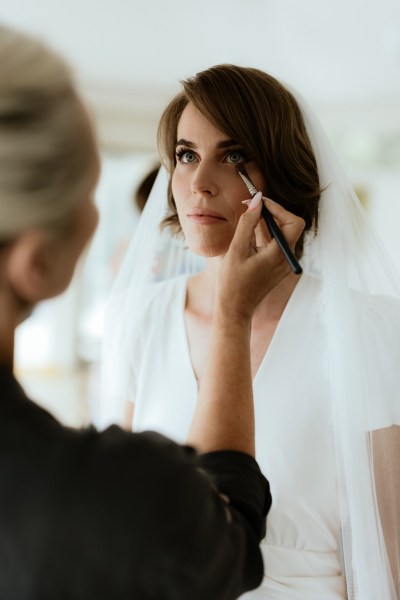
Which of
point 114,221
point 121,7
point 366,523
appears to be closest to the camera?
point 366,523

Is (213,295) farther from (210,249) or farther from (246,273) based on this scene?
(246,273)

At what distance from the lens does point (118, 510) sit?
0.51m

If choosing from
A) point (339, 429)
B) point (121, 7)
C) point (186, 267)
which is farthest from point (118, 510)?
point (121, 7)

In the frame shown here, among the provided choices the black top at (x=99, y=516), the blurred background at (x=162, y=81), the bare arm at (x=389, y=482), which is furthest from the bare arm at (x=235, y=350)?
the blurred background at (x=162, y=81)

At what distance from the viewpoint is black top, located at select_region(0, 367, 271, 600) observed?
494 mm

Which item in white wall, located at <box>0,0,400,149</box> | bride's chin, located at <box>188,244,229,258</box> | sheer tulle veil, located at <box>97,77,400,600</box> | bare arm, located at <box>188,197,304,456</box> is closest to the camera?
bare arm, located at <box>188,197,304,456</box>

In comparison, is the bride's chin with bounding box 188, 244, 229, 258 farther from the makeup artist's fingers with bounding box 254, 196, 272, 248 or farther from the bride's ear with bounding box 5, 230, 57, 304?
the bride's ear with bounding box 5, 230, 57, 304

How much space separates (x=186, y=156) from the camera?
1.01m

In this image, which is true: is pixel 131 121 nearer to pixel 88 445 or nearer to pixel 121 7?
pixel 121 7

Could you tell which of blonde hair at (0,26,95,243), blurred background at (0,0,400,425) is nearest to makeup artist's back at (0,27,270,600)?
blonde hair at (0,26,95,243)

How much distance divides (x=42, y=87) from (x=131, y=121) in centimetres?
358

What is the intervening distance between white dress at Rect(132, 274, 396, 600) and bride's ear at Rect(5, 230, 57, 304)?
521 mm

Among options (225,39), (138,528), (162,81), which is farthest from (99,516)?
(162,81)

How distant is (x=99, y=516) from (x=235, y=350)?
0.25m
